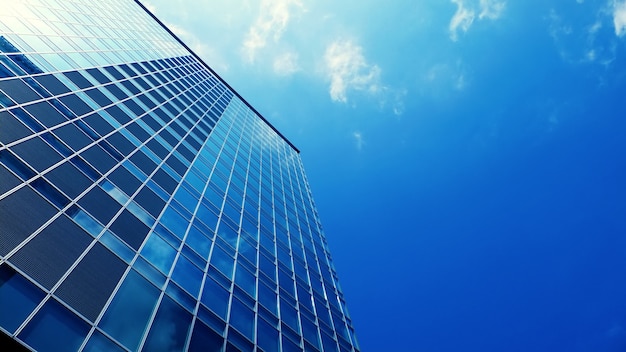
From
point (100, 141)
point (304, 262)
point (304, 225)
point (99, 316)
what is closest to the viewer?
point (99, 316)

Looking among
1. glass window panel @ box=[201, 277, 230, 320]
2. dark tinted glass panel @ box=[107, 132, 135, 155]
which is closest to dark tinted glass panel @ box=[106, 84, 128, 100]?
dark tinted glass panel @ box=[107, 132, 135, 155]

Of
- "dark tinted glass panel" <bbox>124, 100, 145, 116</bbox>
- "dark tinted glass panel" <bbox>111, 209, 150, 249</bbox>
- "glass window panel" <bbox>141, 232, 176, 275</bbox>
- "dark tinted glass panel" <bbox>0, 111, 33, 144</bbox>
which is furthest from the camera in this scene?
"dark tinted glass panel" <bbox>124, 100, 145, 116</bbox>

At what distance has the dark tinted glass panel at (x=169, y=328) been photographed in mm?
11266

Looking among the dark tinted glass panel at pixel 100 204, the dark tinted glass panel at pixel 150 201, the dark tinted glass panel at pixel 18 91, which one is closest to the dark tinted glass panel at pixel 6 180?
the dark tinted glass panel at pixel 100 204

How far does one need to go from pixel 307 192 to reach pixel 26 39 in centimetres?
2856

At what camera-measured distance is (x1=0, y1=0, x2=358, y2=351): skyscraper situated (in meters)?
10.3

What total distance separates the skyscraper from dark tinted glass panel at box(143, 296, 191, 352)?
1.7 inches

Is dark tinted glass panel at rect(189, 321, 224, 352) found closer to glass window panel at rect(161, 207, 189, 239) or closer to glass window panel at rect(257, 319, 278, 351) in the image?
glass window panel at rect(257, 319, 278, 351)

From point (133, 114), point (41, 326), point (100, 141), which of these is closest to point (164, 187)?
point (100, 141)

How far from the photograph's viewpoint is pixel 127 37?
4091cm

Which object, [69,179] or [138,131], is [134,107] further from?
[69,179]

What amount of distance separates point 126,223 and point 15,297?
593 cm

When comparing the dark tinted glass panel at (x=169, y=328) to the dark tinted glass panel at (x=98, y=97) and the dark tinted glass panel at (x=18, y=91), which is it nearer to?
the dark tinted glass panel at (x=18, y=91)

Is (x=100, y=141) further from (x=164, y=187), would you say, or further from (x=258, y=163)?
(x=258, y=163)
